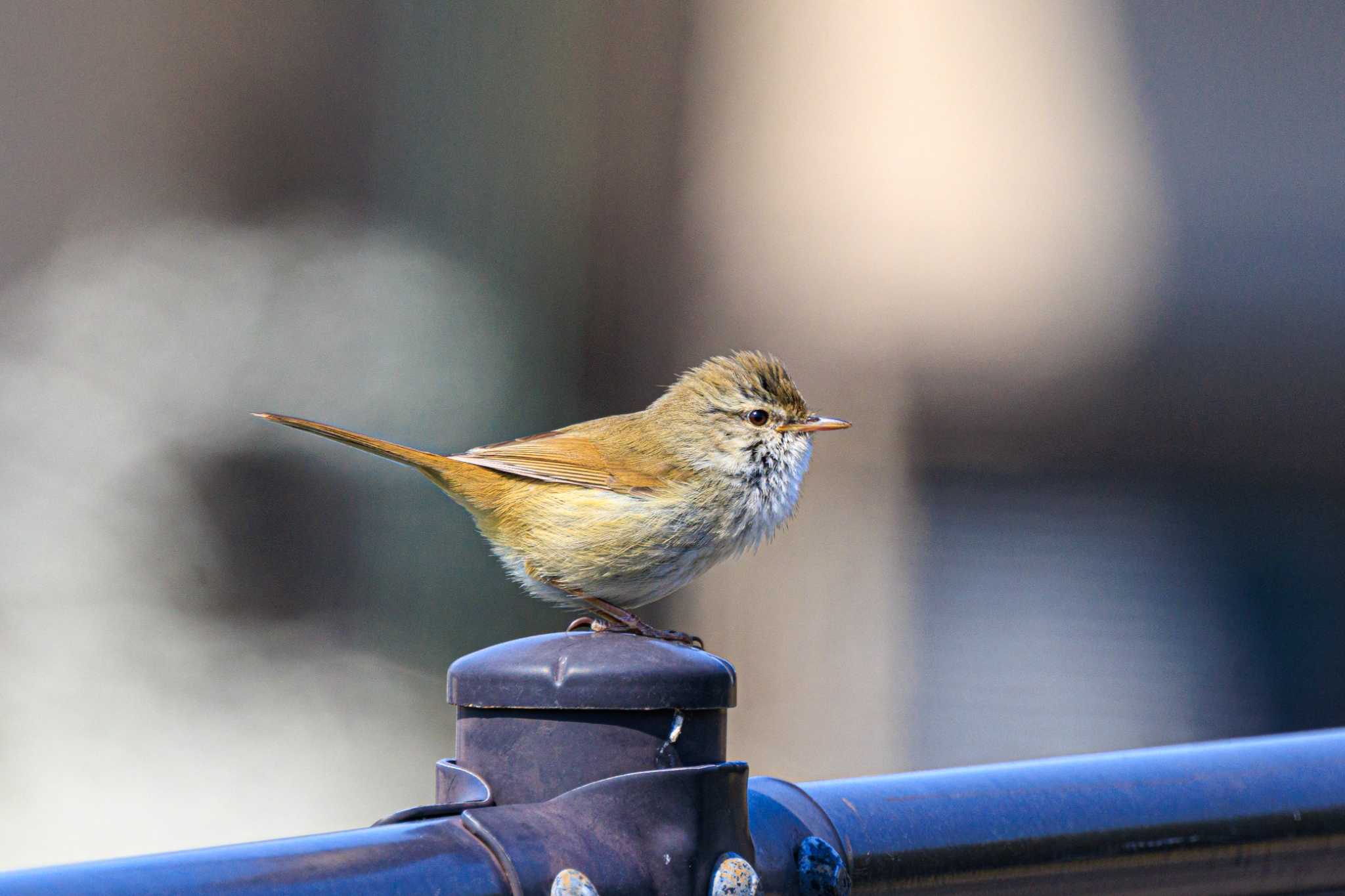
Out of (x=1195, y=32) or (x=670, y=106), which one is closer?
(x=670, y=106)

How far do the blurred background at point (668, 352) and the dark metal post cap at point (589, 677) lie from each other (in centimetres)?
396

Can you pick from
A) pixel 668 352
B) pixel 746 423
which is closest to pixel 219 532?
pixel 668 352

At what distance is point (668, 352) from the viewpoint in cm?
602

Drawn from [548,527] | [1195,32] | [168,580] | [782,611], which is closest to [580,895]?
[548,527]

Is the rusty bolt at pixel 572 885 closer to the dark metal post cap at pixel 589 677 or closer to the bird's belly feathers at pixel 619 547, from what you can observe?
the dark metal post cap at pixel 589 677

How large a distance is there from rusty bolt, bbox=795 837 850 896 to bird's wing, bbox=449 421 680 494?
3.97 feet

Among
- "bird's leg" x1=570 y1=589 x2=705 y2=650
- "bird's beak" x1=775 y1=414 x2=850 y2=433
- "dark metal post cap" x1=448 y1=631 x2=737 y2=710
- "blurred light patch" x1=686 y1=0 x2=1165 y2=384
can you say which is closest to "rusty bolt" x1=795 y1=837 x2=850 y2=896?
"dark metal post cap" x1=448 y1=631 x2=737 y2=710

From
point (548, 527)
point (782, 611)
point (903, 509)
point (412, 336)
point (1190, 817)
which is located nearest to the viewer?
point (1190, 817)

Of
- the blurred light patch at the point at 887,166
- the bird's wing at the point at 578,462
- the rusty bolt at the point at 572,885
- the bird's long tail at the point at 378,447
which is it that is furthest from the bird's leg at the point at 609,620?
the blurred light patch at the point at 887,166

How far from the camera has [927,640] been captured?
6.52 m

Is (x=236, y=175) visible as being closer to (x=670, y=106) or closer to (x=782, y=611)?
(x=670, y=106)

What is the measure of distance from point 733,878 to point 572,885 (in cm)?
20

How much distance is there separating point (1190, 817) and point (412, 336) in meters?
4.24

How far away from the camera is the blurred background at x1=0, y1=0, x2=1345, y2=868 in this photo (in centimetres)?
481
